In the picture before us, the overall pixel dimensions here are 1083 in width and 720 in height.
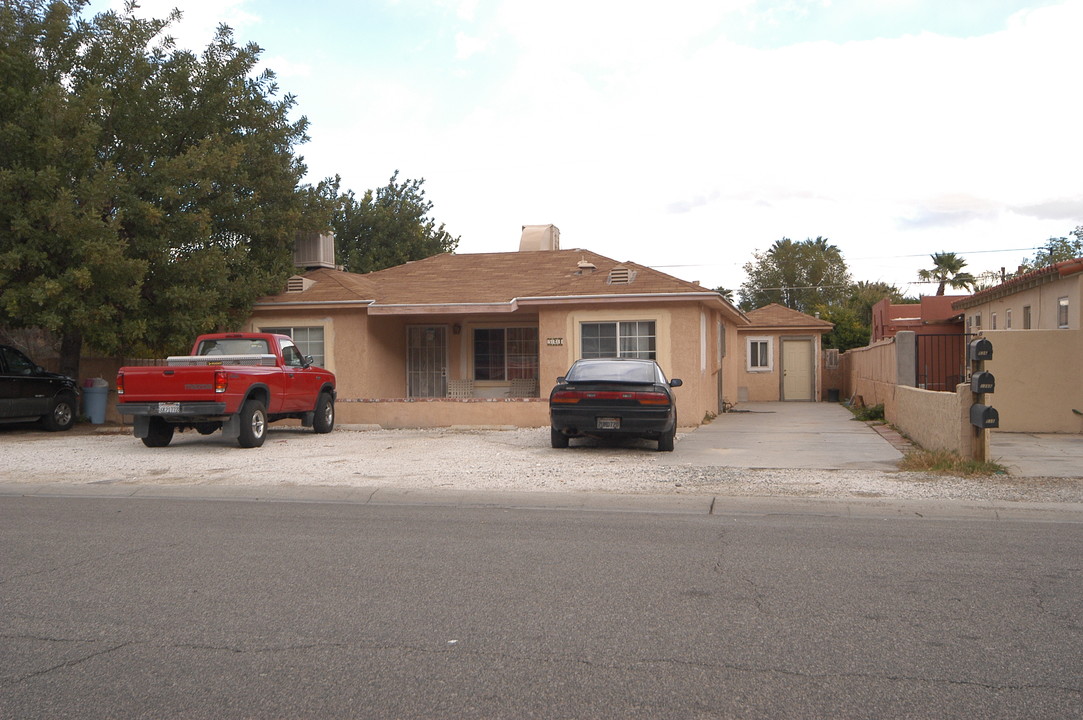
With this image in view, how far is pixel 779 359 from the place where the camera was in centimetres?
3266

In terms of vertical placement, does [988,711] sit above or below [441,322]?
below

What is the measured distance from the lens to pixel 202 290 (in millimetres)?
20016

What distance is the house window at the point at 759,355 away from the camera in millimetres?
32844

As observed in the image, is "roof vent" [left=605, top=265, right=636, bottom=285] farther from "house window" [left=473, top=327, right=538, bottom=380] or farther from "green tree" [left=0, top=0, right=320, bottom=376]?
"green tree" [left=0, top=0, right=320, bottom=376]

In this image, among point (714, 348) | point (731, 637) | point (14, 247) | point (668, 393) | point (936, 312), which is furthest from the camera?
point (936, 312)

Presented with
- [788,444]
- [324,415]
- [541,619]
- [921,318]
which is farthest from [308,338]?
[921,318]

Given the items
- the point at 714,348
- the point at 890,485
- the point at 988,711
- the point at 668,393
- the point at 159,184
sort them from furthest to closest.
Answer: the point at 714,348 < the point at 159,184 < the point at 668,393 < the point at 890,485 < the point at 988,711

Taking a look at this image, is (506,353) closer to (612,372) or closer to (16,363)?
(612,372)

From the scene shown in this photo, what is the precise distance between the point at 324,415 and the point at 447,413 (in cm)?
252

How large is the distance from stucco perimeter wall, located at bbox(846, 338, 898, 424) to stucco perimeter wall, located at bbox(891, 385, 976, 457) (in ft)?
7.33

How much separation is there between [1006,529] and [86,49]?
771 inches

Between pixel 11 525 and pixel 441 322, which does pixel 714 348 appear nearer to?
pixel 441 322

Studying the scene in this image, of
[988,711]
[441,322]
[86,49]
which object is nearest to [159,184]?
[86,49]

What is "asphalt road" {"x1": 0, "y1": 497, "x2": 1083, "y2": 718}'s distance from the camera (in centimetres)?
432
